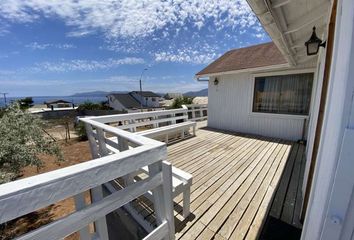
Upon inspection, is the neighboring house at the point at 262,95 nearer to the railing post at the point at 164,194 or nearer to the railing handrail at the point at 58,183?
the railing post at the point at 164,194

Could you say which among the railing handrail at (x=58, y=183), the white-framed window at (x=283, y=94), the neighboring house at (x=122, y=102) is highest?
the white-framed window at (x=283, y=94)

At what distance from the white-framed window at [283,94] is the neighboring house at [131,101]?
2667cm

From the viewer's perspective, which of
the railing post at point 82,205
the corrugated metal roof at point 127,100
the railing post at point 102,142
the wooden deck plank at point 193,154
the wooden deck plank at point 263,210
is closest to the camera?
the railing post at point 82,205

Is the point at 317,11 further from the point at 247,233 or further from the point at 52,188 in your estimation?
the point at 52,188

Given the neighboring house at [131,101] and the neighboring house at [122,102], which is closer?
the neighboring house at [122,102]

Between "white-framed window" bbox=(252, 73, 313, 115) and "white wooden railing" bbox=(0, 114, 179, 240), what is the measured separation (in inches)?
212

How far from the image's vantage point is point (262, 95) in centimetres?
573

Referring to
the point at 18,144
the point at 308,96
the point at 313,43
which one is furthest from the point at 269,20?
the point at 18,144

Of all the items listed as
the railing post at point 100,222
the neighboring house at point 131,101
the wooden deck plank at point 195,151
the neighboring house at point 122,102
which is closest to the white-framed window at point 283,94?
the wooden deck plank at point 195,151

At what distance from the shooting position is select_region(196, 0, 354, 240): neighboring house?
80 cm

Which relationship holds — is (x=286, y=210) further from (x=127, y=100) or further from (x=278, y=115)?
(x=127, y=100)

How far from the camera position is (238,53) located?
7.64m

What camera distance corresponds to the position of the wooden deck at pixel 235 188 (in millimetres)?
1878

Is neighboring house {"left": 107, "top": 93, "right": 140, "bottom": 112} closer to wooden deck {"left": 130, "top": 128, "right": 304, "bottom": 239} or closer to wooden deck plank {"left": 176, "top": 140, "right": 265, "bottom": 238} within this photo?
wooden deck {"left": 130, "top": 128, "right": 304, "bottom": 239}
